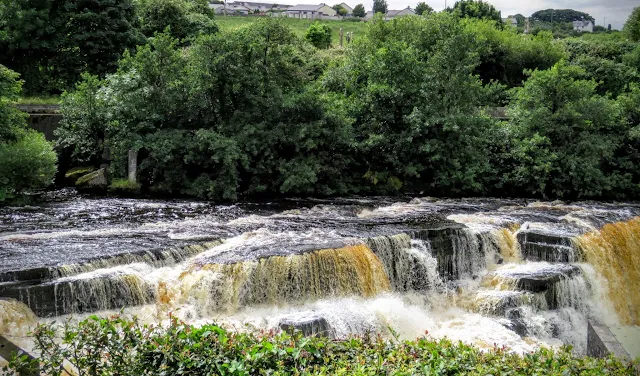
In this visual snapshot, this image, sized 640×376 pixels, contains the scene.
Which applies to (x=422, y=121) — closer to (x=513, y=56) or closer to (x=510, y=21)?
(x=513, y=56)

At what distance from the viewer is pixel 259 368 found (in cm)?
616

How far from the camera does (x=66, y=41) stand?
26.0 m

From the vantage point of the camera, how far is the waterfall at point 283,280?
38.0 ft

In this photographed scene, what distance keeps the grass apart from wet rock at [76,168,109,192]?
5.40 m

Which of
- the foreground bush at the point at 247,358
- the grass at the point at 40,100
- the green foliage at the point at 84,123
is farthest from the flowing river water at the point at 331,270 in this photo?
the grass at the point at 40,100

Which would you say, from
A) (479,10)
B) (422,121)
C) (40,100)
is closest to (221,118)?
(422,121)

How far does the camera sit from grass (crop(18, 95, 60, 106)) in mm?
23734

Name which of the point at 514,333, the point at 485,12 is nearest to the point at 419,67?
the point at 514,333

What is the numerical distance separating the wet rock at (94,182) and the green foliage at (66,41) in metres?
8.20

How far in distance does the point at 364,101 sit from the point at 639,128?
1028 cm

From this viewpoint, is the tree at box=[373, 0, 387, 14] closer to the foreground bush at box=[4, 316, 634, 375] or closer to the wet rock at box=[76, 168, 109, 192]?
the wet rock at box=[76, 168, 109, 192]

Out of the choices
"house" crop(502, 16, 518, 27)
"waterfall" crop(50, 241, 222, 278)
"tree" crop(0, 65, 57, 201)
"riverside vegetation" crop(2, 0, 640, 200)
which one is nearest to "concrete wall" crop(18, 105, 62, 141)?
"riverside vegetation" crop(2, 0, 640, 200)

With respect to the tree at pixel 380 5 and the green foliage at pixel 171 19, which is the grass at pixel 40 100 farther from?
the tree at pixel 380 5

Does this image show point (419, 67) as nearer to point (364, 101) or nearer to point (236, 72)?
point (364, 101)
